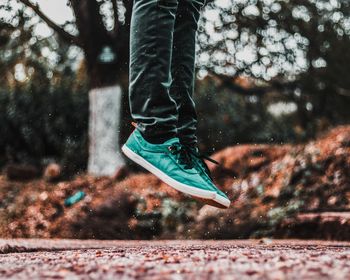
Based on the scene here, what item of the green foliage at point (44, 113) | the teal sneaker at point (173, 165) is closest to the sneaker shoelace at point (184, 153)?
the teal sneaker at point (173, 165)

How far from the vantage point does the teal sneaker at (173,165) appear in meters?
2.06

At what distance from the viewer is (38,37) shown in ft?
24.1

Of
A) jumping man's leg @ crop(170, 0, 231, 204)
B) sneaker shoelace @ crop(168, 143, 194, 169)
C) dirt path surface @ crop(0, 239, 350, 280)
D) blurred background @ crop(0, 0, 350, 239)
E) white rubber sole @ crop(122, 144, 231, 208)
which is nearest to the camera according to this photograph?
dirt path surface @ crop(0, 239, 350, 280)

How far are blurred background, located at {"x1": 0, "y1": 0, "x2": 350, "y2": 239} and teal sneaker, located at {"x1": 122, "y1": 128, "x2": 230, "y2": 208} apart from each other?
5.52 ft

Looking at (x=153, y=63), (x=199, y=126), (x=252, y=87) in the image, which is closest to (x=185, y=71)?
(x=153, y=63)

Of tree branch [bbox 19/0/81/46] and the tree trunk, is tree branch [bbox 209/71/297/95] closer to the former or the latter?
the tree trunk

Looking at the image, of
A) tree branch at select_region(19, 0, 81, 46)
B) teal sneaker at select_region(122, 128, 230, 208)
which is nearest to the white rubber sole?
teal sneaker at select_region(122, 128, 230, 208)

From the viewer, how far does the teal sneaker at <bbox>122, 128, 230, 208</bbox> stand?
2.06 m

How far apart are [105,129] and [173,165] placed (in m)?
5.07

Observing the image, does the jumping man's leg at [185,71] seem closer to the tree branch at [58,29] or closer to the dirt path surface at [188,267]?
the dirt path surface at [188,267]

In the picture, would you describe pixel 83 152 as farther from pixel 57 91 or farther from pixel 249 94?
pixel 249 94

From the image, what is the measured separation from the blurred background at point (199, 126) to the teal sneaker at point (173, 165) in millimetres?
1683

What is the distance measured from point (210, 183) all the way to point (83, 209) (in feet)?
11.1

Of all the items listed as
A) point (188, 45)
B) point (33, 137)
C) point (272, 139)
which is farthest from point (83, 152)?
point (188, 45)
